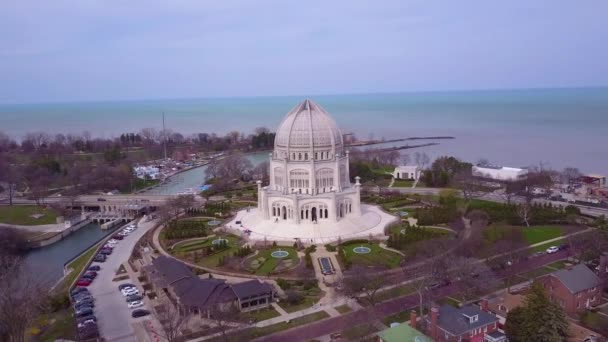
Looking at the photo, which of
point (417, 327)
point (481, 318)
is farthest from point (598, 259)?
point (417, 327)

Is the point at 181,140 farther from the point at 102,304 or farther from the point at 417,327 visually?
the point at 417,327

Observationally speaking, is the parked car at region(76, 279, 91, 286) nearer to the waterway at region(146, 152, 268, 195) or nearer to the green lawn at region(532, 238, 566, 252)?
the green lawn at region(532, 238, 566, 252)

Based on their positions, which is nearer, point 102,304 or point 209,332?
point 209,332

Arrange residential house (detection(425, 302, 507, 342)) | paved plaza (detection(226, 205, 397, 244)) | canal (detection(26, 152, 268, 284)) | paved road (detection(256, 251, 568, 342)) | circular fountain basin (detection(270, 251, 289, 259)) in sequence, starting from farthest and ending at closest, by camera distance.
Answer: paved plaza (detection(226, 205, 397, 244)) < canal (detection(26, 152, 268, 284)) < circular fountain basin (detection(270, 251, 289, 259)) < paved road (detection(256, 251, 568, 342)) < residential house (detection(425, 302, 507, 342))

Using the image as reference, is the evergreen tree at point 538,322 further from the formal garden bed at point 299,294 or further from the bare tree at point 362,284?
the formal garden bed at point 299,294

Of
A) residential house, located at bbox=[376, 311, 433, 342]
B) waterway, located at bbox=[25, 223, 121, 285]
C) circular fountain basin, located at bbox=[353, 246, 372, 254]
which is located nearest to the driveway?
waterway, located at bbox=[25, 223, 121, 285]

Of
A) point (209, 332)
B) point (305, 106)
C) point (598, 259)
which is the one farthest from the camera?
point (305, 106)
